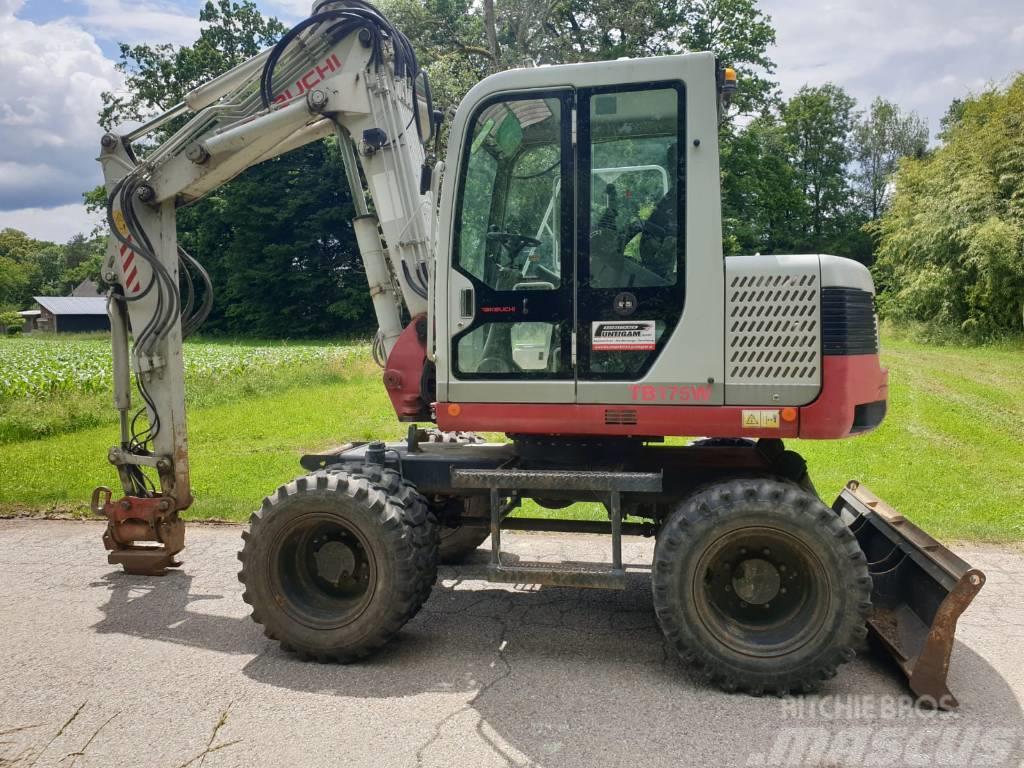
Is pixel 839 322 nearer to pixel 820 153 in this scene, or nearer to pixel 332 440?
pixel 332 440

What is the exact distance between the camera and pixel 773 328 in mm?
4305

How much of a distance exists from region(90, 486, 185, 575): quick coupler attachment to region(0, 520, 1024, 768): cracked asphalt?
12.0 inches

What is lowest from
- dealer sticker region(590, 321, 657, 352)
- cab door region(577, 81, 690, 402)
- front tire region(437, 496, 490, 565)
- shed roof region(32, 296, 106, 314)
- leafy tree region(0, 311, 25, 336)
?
front tire region(437, 496, 490, 565)

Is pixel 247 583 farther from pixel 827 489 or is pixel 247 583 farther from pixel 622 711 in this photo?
pixel 827 489

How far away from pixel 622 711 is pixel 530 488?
1.27m

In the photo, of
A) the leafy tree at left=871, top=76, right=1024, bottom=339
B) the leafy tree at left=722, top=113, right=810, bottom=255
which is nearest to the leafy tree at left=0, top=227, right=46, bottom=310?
the leafy tree at left=722, top=113, right=810, bottom=255

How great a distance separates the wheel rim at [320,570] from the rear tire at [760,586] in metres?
1.74

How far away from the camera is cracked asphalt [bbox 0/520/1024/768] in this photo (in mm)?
3627

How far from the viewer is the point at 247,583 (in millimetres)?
4746

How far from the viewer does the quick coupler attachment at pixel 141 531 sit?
5918 mm

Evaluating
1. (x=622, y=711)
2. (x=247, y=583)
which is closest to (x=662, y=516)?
(x=622, y=711)

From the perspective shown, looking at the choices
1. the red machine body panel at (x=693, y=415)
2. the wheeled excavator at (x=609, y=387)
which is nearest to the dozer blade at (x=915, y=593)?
the wheeled excavator at (x=609, y=387)
